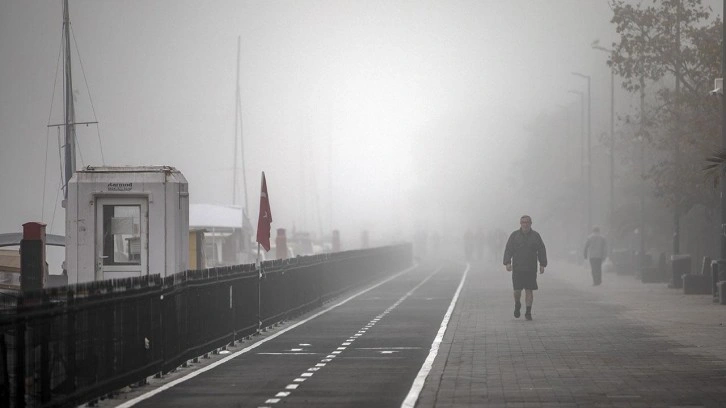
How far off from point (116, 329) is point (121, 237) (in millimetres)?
10227

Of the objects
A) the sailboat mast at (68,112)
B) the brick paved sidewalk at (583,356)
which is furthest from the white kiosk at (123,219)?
the sailboat mast at (68,112)

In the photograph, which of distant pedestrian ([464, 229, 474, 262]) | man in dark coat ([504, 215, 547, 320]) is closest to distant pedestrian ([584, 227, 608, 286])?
man in dark coat ([504, 215, 547, 320])

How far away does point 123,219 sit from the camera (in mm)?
25562

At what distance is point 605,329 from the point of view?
25.9 m

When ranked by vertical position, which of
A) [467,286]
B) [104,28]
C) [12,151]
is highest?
[104,28]

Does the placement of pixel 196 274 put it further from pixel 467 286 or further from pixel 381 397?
pixel 467 286

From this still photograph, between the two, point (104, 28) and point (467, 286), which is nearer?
point (467, 286)

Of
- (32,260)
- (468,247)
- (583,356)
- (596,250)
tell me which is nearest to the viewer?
(583,356)

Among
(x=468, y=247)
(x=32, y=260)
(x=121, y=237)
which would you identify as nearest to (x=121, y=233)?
(x=121, y=237)

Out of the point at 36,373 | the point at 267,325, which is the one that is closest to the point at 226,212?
the point at 267,325

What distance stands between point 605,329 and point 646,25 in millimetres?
20032

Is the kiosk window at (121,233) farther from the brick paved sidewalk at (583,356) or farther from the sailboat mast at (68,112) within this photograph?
the sailboat mast at (68,112)

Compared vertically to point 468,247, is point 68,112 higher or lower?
higher

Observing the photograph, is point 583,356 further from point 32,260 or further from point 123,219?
point 32,260
